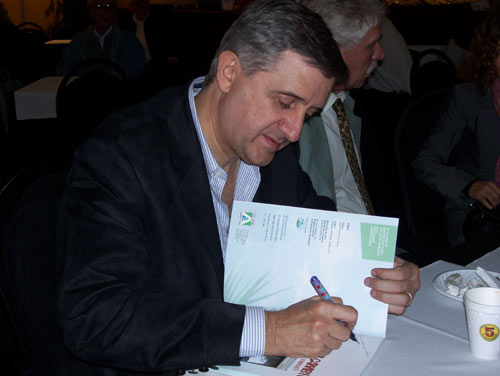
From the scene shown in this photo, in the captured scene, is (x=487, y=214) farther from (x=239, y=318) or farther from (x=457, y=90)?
(x=239, y=318)

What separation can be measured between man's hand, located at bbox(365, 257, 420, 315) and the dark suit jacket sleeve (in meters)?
0.27

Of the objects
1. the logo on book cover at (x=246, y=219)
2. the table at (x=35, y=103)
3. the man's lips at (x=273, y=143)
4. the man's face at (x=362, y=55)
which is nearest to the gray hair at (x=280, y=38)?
the man's lips at (x=273, y=143)

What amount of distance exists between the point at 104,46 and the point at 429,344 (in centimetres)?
494

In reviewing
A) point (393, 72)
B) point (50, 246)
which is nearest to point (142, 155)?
point (50, 246)


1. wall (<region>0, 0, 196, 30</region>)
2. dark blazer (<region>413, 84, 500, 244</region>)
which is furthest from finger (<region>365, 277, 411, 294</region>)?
wall (<region>0, 0, 196, 30</region>)

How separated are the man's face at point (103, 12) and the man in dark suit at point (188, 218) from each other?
4.30 m

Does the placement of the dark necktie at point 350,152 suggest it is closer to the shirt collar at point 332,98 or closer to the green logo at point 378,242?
A: the shirt collar at point 332,98

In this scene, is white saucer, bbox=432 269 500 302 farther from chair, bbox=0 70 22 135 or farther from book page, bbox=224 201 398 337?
chair, bbox=0 70 22 135

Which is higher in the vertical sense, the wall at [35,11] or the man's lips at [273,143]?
the man's lips at [273,143]

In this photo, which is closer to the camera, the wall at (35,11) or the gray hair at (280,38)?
the gray hair at (280,38)

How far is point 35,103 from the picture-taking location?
416 centimetres

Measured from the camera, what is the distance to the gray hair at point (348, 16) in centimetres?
190

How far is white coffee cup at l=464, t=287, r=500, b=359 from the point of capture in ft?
3.50

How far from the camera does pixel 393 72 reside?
491 centimetres
